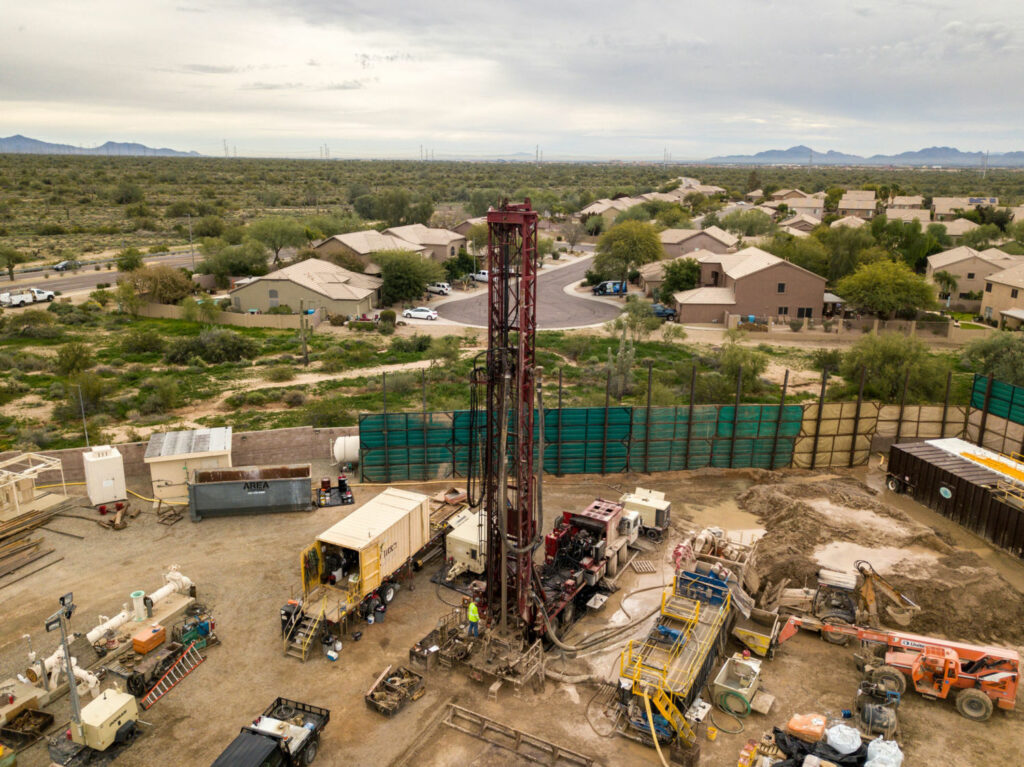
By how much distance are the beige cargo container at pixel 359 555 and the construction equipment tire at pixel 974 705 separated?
546 inches

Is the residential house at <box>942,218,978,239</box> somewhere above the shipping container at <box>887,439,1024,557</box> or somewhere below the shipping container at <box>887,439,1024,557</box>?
above

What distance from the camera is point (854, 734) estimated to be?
14141 mm

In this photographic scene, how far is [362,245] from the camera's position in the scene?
65938 millimetres

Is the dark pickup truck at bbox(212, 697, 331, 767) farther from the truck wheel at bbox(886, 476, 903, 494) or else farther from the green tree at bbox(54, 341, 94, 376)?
the green tree at bbox(54, 341, 94, 376)

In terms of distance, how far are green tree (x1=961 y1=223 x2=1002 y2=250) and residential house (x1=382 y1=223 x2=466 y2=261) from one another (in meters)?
52.6

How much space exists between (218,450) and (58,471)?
6.60 m

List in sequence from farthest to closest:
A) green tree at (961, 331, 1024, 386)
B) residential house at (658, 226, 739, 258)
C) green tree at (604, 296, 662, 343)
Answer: residential house at (658, 226, 739, 258)
green tree at (604, 296, 662, 343)
green tree at (961, 331, 1024, 386)

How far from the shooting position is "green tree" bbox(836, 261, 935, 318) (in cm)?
5228

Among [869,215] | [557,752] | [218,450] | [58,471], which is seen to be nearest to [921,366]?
[557,752]

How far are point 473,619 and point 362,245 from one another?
5263 centimetres

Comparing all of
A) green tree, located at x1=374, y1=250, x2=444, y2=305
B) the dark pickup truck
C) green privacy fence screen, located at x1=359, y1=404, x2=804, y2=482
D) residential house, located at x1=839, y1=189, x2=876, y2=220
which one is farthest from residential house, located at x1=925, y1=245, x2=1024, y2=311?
the dark pickup truck

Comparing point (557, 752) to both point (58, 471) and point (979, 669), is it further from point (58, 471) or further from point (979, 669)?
point (58, 471)

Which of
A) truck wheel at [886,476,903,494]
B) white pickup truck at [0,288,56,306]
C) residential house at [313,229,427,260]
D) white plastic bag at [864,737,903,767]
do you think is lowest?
truck wheel at [886,476,903,494]

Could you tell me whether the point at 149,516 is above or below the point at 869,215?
below
